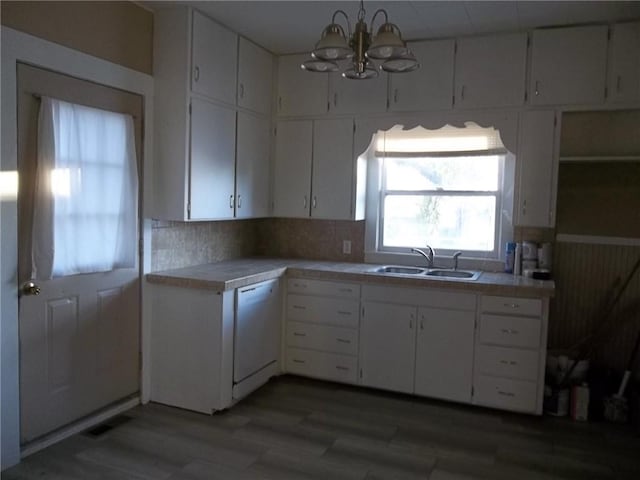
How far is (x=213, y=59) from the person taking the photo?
3.57m

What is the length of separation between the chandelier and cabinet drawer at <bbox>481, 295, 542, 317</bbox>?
167 cm

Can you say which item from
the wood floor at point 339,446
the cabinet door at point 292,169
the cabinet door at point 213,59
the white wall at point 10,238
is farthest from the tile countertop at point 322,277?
the cabinet door at point 213,59

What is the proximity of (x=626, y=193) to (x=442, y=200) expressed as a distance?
1.28 meters

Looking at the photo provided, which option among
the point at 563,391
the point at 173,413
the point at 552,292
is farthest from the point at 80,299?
the point at 563,391

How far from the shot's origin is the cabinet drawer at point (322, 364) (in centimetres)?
389

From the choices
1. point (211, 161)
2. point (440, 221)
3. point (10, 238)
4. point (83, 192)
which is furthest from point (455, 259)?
point (10, 238)

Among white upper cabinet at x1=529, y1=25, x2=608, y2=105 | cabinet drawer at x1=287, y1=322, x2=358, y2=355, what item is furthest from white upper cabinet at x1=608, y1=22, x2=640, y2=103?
cabinet drawer at x1=287, y1=322, x2=358, y2=355

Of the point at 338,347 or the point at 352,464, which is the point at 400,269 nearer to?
the point at 338,347

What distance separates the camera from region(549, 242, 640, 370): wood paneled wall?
3699mm

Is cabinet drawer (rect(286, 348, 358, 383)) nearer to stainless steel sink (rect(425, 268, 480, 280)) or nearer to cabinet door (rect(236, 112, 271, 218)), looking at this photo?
stainless steel sink (rect(425, 268, 480, 280))

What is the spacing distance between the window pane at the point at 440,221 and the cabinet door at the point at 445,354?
32.0 inches

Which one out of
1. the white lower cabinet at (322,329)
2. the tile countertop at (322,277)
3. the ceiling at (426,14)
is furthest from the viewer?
the white lower cabinet at (322,329)

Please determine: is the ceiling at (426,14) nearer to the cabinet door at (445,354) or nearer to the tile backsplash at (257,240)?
the tile backsplash at (257,240)

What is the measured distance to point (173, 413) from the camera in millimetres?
3363
